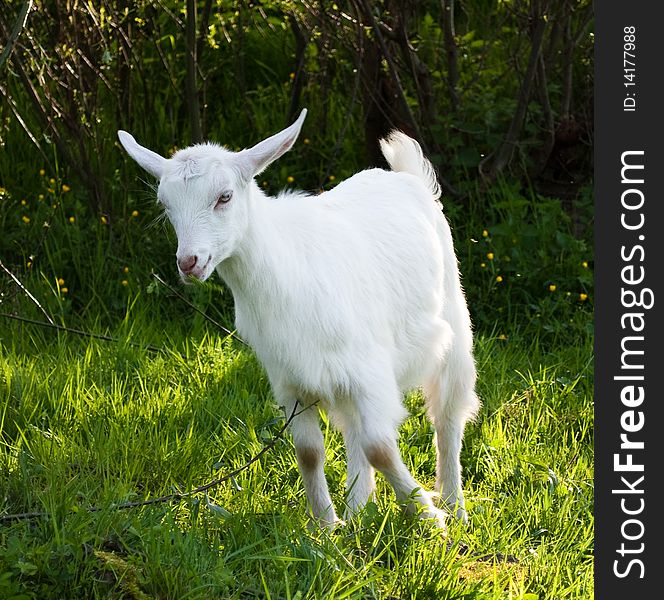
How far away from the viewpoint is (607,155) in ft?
14.7

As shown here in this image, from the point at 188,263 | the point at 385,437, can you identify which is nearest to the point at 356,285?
the point at 385,437

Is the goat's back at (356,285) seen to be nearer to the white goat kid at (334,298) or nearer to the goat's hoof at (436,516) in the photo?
the white goat kid at (334,298)

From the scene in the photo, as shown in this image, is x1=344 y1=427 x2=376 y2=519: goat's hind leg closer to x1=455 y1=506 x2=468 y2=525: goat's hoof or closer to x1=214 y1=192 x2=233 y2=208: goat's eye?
x1=455 y1=506 x2=468 y2=525: goat's hoof

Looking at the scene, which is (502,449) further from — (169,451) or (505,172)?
(505,172)

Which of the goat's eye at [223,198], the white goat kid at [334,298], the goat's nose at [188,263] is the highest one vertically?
the goat's eye at [223,198]

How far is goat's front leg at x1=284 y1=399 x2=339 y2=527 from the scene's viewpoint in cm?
403

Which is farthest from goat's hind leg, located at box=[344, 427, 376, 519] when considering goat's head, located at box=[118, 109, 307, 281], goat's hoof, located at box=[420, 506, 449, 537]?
goat's head, located at box=[118, 109, 307, 281]

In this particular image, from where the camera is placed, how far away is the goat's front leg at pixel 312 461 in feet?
13.2

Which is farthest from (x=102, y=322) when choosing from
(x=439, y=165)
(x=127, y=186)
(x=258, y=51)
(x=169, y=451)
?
(x=258, y=51)

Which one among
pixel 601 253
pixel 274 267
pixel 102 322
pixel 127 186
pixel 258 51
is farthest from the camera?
pixel 258 51

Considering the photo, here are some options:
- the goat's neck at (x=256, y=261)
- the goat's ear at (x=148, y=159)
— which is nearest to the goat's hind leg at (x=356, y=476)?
the goat's neck at (x=256, y=261)

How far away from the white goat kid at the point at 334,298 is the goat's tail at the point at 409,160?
0.31 meters

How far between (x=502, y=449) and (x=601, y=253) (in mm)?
916

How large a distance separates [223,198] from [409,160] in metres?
1.49
